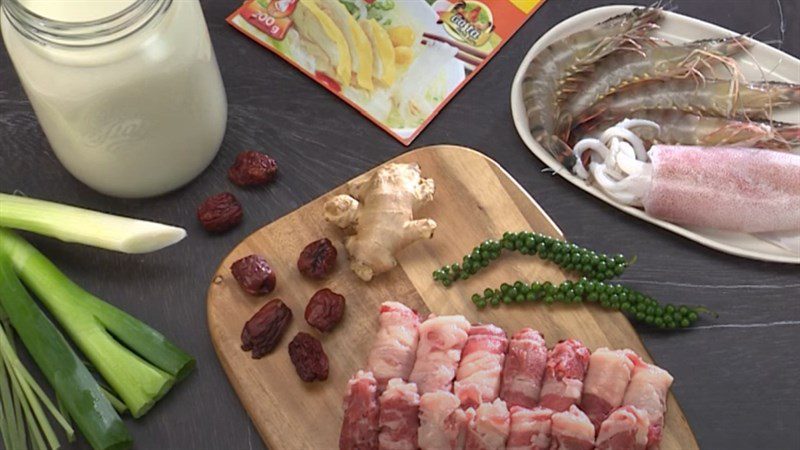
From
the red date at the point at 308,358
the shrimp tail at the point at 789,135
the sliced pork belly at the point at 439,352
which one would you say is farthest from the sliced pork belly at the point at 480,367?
the shrimp tail at the point at 789,135

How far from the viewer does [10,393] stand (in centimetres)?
182

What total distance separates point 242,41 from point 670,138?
34.7 inches

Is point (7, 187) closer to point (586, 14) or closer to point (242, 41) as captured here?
point (242, 41)

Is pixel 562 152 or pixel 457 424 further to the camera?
pixel 562 152

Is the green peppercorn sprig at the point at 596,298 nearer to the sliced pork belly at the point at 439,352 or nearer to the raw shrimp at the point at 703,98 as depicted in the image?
the sliced pork belly at the point at 439,352

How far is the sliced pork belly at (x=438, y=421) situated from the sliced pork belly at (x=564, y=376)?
5.8 inches

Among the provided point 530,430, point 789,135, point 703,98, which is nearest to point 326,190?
point 530,430

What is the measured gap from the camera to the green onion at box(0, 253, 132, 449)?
1.76 meters

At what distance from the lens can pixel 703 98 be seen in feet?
6.99

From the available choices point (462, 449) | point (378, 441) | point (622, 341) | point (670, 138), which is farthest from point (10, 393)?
point (670, 138)

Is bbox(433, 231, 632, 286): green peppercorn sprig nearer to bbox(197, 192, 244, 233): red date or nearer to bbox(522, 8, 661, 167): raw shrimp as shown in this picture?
bbox(522, 8, 661, 167): raw shrimp

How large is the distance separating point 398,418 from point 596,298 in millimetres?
407

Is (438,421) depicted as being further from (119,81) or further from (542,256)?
(119,81)

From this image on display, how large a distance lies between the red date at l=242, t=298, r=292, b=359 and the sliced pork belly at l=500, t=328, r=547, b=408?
0.38 meters
